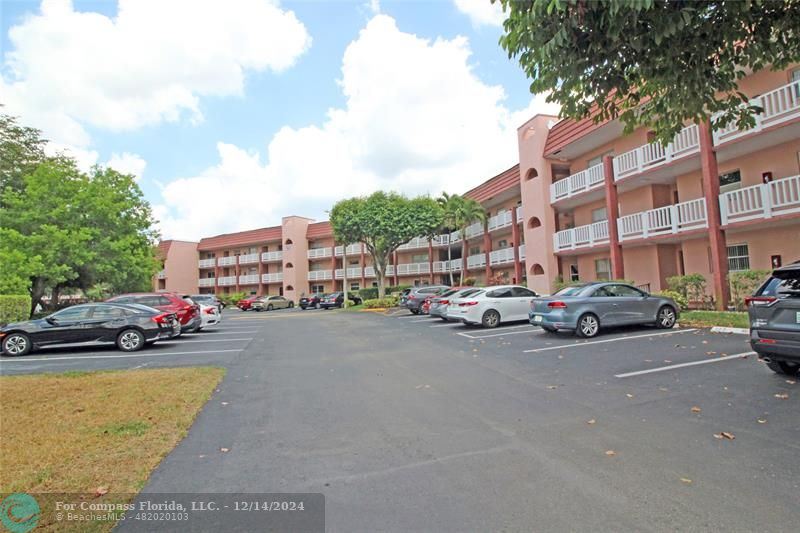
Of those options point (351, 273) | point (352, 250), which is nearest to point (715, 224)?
point (352, 250)

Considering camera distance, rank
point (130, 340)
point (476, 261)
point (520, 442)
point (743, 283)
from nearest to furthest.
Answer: point (520, 442)
point (130, 340)
point (743, 283)
point (476, 261)

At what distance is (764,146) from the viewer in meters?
14.5

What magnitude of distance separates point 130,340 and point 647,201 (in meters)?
20.8

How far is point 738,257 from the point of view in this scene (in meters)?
16.1

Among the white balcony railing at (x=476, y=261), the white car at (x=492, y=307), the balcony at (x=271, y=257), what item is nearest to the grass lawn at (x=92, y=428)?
the white car at (x=492, y=307)

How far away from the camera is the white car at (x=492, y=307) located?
1509 cm

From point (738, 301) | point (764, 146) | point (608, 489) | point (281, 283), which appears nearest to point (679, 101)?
point (608, 489)

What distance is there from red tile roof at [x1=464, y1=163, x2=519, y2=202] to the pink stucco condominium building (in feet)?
0.44

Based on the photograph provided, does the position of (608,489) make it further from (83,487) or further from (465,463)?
(83,487)

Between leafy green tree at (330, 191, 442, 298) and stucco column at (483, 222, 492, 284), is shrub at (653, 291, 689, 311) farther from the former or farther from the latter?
leafy green tree at (330, 191, 442, 298)

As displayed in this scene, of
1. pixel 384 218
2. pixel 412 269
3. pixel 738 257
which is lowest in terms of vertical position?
pixel 738 257

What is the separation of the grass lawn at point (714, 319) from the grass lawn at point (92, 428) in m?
12.4

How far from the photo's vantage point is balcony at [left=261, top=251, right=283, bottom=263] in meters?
54.7

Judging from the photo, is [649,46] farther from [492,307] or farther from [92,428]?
[492,307]
